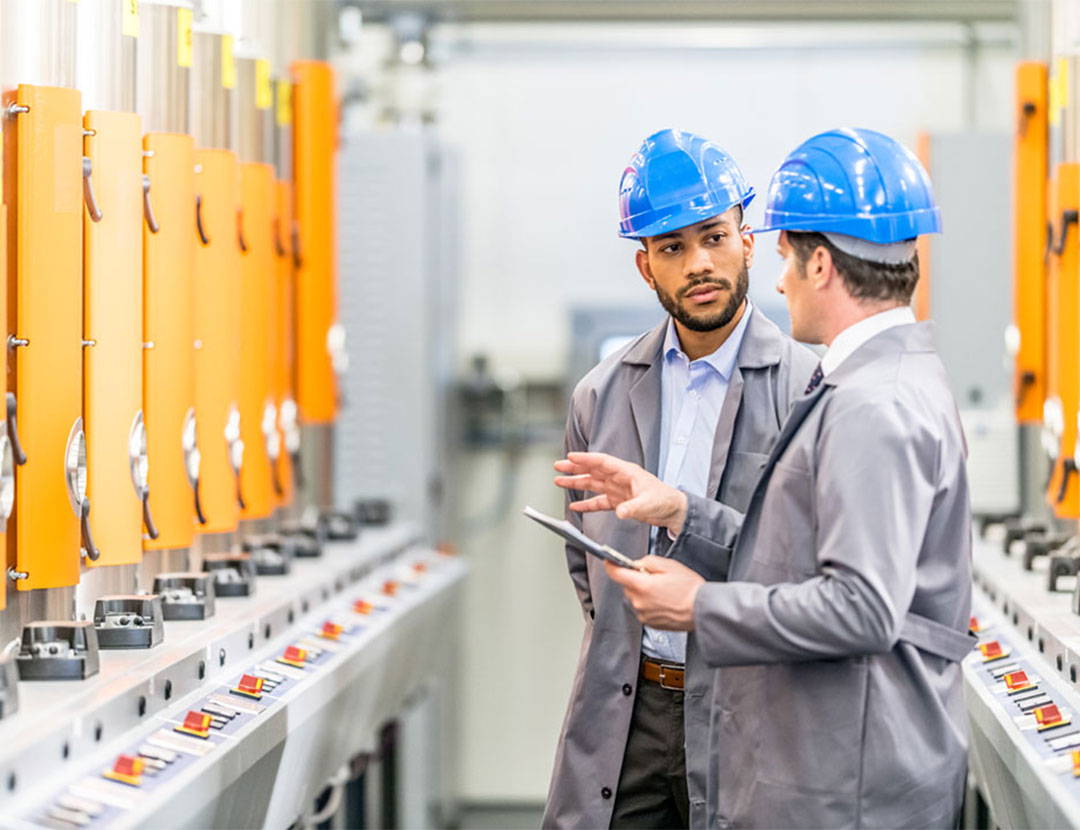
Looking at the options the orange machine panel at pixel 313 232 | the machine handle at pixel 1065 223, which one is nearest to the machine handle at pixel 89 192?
the orange machine panel at pixel 313 232

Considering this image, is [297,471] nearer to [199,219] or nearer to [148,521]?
[199,219]

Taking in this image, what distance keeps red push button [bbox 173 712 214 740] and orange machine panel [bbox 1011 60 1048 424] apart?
8.89ft

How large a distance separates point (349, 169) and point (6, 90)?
3.04m

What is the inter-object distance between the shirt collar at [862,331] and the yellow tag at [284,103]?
271 centimetres

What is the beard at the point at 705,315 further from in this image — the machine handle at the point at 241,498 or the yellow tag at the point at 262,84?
the yellow tag at the point at 262,84

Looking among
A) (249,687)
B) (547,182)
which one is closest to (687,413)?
(249,687)

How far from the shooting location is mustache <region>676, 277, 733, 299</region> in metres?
2.69

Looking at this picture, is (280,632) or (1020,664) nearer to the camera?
(1020,664)

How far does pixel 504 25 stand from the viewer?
6.20 meters

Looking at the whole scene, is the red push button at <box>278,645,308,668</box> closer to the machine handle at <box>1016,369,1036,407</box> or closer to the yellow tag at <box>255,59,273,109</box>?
the yellow tag at <box>255,59,273,109</box>

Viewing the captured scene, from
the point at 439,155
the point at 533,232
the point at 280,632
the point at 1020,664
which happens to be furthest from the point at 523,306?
the point at 1020,664

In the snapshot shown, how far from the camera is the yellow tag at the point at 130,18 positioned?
311 centimetres

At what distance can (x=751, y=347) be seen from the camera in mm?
2717

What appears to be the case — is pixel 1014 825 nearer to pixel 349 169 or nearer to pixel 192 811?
pixel 192 811
